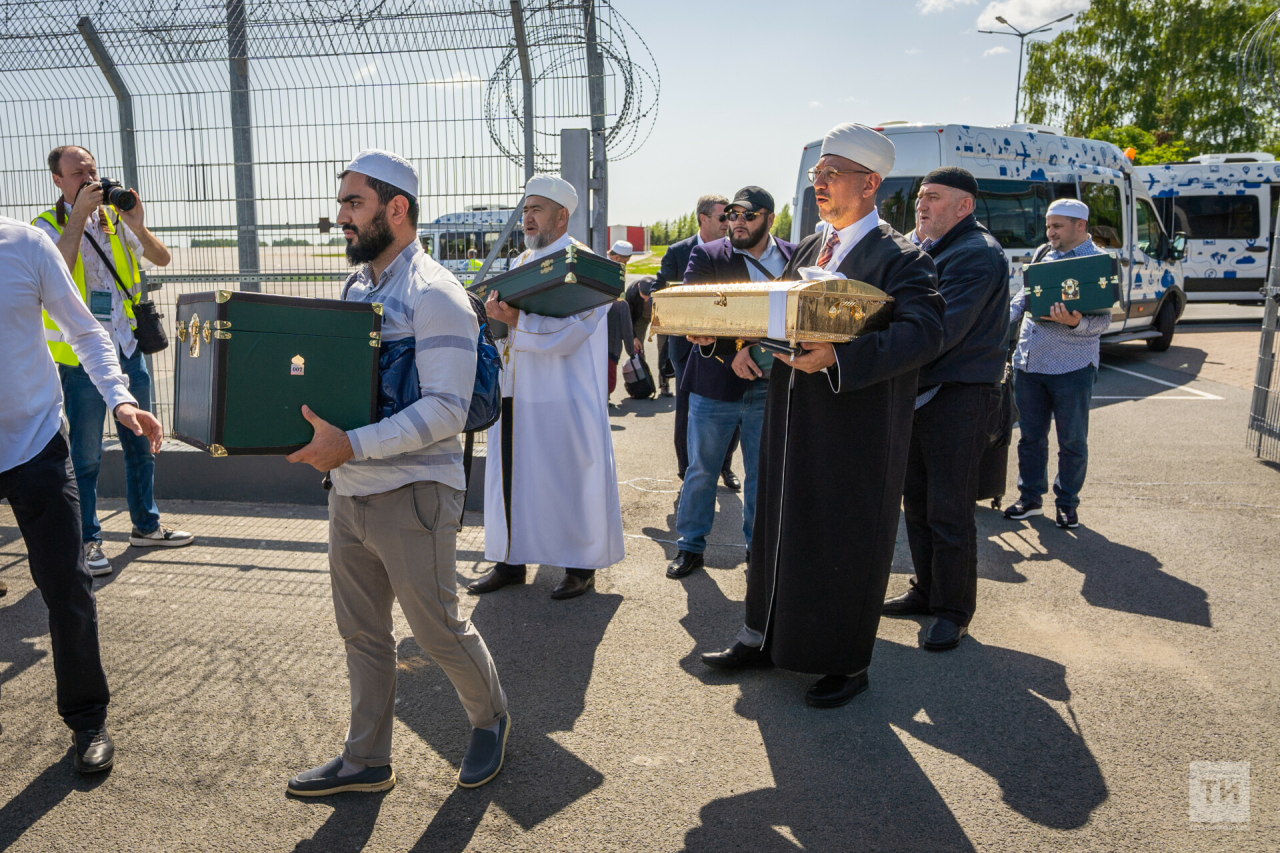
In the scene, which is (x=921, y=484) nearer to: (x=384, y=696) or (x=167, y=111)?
(x=384, y=696)

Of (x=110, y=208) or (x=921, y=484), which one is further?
(x=110, y=208)

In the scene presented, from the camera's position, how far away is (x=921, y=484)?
14.7ft

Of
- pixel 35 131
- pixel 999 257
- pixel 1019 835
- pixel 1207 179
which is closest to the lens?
pixel 1019 835

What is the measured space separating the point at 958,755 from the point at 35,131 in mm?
7481

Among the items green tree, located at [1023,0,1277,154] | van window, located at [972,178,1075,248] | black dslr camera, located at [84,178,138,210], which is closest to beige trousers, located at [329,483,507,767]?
black dslr camera, located at [84,178,138,210]

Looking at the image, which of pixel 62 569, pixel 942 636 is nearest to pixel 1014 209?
pixel 942 636

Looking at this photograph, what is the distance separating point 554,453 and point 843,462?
1.79 metres

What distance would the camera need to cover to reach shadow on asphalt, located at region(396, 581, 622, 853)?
2.98m

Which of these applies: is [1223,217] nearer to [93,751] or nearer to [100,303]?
[100,303]

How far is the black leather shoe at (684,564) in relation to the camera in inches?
203

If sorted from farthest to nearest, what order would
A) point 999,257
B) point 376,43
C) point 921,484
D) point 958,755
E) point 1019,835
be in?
1. point 376,43
2. point 921,484
3. point 999,257
4. point 958,755
5. point 1019,835

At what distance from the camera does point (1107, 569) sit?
532 centimetres

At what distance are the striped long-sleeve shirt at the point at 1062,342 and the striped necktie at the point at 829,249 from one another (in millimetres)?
2634

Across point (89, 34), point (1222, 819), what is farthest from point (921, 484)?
point (89, 34)
